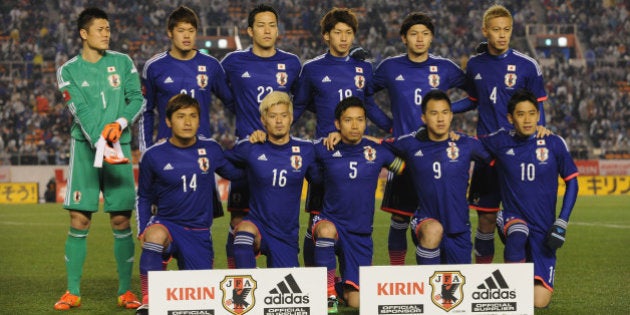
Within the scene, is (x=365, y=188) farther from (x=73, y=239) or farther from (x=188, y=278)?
(x=73, y=239)

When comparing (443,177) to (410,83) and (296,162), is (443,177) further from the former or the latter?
(296,162)

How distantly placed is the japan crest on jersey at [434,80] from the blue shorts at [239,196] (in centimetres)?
157

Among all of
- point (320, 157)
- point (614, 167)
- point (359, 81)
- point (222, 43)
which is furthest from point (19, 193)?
→ point (320, 157)

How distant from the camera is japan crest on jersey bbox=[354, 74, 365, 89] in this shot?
6895mm

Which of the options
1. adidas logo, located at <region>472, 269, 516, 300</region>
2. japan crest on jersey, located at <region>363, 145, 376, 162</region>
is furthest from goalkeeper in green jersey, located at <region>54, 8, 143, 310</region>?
adidas logo, located at <region>472, 269, 516, 300</region>

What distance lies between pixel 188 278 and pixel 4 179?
1953 cm

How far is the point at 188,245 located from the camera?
618 centimetres

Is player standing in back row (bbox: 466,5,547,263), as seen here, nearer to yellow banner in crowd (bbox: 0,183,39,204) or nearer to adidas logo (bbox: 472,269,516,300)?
adidas logo (bbox: 472,269,516,300)

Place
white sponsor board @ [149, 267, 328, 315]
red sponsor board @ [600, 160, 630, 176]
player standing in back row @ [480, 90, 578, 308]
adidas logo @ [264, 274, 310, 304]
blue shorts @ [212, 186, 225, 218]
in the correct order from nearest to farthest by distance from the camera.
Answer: white sponsor board @ [149, 267, 328, 315] → adidas logo @ [264, 274, 310, 304] → player standing in back row @ [480, 90, 578, 308] → blue shorts @ [212, 186, 225, 218] → red sponsor board @ [600, 160, 630, 176]

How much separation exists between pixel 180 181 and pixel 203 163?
0.20m

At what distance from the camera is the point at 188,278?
511 centimetres

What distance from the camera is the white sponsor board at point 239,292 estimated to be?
16.7 feet

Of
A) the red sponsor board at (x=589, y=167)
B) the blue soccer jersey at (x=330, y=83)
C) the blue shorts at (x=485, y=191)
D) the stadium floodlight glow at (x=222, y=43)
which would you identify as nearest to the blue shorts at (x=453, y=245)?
the blue shorts at (x=485, y=191)

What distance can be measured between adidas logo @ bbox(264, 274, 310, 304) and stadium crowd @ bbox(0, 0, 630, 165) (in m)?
20.1
